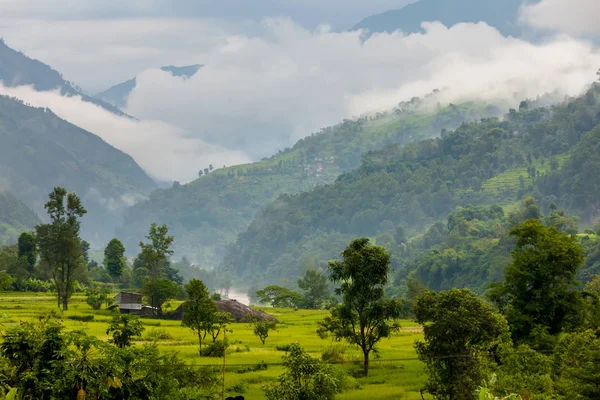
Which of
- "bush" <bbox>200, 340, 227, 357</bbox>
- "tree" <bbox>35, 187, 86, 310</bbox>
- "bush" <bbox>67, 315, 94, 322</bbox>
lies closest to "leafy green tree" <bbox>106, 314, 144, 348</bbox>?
"bush" <bbox>200, 340, 227, 357</bbox>

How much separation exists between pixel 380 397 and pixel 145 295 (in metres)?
56.5

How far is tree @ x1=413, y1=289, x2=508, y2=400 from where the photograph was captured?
35.8 metres

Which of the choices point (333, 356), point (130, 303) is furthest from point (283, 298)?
point (333, 356)

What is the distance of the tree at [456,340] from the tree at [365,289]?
778 cm

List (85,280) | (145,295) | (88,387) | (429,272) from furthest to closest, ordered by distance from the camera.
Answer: (429,272)
(85,280)
(145,295)
(88,387)

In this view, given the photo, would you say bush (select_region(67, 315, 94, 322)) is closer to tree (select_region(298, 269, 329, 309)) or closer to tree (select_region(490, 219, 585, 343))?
tree (select_region(490, 219, 585, 343))

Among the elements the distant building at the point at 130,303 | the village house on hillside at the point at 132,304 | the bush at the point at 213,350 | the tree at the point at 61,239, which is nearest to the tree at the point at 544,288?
the bush at the point at 213,350

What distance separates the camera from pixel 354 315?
47656 millimetres

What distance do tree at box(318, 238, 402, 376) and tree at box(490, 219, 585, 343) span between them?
30.9ft

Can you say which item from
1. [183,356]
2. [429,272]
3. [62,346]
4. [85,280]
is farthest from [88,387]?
[429,272]

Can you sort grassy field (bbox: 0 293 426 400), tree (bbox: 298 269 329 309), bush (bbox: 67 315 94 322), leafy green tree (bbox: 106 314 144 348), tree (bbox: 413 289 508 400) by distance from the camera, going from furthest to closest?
tree (bbox: 298 269 329 309) < bush (bbox: 67 315 94 322) < grassy field (bbox: 0 293 426 400) < tree (bbox: 413 289 508 400) < leafy green tree (bbox: 106 314 144 348)

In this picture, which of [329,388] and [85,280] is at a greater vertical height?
[85,280]

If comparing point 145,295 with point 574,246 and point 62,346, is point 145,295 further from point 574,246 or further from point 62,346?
point 62,346

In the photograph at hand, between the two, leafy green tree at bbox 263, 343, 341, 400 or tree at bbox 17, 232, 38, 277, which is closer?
leafy green tree at bbox 263, 343, 341, 400
